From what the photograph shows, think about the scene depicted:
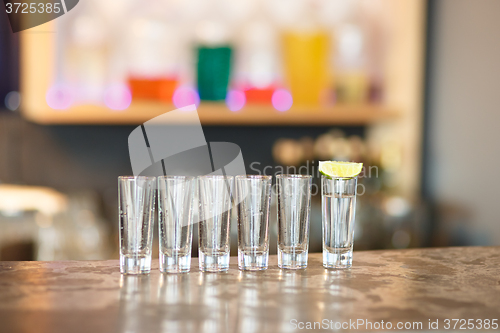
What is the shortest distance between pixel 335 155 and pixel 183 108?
72 cm

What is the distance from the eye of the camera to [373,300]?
2.46 feet

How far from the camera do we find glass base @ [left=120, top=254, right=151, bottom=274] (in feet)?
2.97

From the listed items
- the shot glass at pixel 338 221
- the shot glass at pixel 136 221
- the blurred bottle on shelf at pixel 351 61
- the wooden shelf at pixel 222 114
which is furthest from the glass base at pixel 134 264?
the blurred bottle on shelf at pixel 351 61

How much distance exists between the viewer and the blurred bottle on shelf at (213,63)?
2051 millimetres

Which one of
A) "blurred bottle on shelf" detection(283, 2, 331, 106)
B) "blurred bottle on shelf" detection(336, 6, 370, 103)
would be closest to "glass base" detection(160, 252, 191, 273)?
"blurred bottle on shelf" detection(283, 2, 331, 106)

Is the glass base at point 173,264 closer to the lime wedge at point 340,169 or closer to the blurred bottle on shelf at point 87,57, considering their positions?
the lime wedge at point 340,169

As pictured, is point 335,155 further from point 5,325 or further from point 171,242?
point 5,325

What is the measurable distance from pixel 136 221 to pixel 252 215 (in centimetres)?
20

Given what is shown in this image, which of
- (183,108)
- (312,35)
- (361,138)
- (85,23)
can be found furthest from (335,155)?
(85,23)

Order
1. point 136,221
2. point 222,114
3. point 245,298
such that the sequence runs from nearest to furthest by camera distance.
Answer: point 245,298
point 136,221
point 222,114

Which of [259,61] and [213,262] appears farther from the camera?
[259,61]

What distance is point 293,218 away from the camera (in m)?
0.96

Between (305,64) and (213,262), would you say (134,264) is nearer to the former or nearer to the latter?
(213,262)

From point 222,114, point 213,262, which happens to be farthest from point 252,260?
point 222,114
